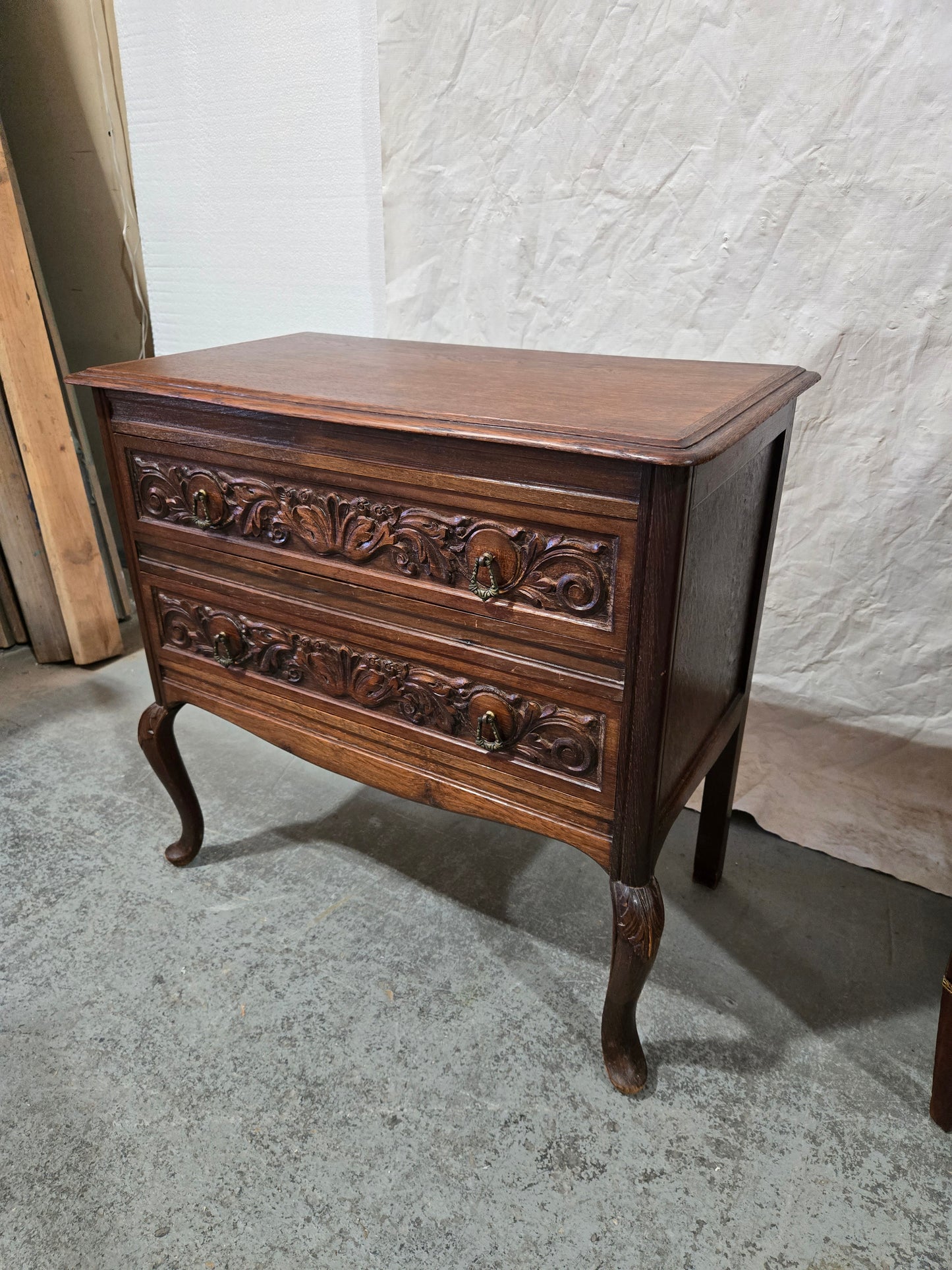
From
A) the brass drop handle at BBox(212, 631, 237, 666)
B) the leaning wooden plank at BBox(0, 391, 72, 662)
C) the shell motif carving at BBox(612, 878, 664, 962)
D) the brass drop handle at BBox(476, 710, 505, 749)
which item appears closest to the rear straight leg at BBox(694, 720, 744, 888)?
the shell motif carving at BBox(612, 878, 664, 962)

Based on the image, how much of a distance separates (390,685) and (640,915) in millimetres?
489

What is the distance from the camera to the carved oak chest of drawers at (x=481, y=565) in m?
1.04

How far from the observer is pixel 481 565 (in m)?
1.12

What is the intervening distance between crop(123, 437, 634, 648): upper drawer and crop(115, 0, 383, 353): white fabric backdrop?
914mm

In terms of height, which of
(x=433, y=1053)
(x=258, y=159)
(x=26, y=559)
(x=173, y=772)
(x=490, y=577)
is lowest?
(x=433, y=1053)

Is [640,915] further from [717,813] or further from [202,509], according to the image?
[202,509]

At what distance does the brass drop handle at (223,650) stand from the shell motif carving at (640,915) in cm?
74

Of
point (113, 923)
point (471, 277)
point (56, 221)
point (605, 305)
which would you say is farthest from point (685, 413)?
point (56, 221)

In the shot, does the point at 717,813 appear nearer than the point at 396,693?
No

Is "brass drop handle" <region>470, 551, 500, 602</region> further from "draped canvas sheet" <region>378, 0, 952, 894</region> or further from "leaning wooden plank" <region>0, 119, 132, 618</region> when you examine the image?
"leaning wooden plank" <region>0, 119, 132, 618</region>

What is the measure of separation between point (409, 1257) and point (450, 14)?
213 cm

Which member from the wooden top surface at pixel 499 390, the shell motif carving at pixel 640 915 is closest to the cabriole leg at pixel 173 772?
the wooden top surface at pixel 499 390

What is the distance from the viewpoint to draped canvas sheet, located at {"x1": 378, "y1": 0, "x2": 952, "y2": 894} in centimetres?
150

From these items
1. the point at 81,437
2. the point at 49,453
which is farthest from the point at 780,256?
the point at 81,437
